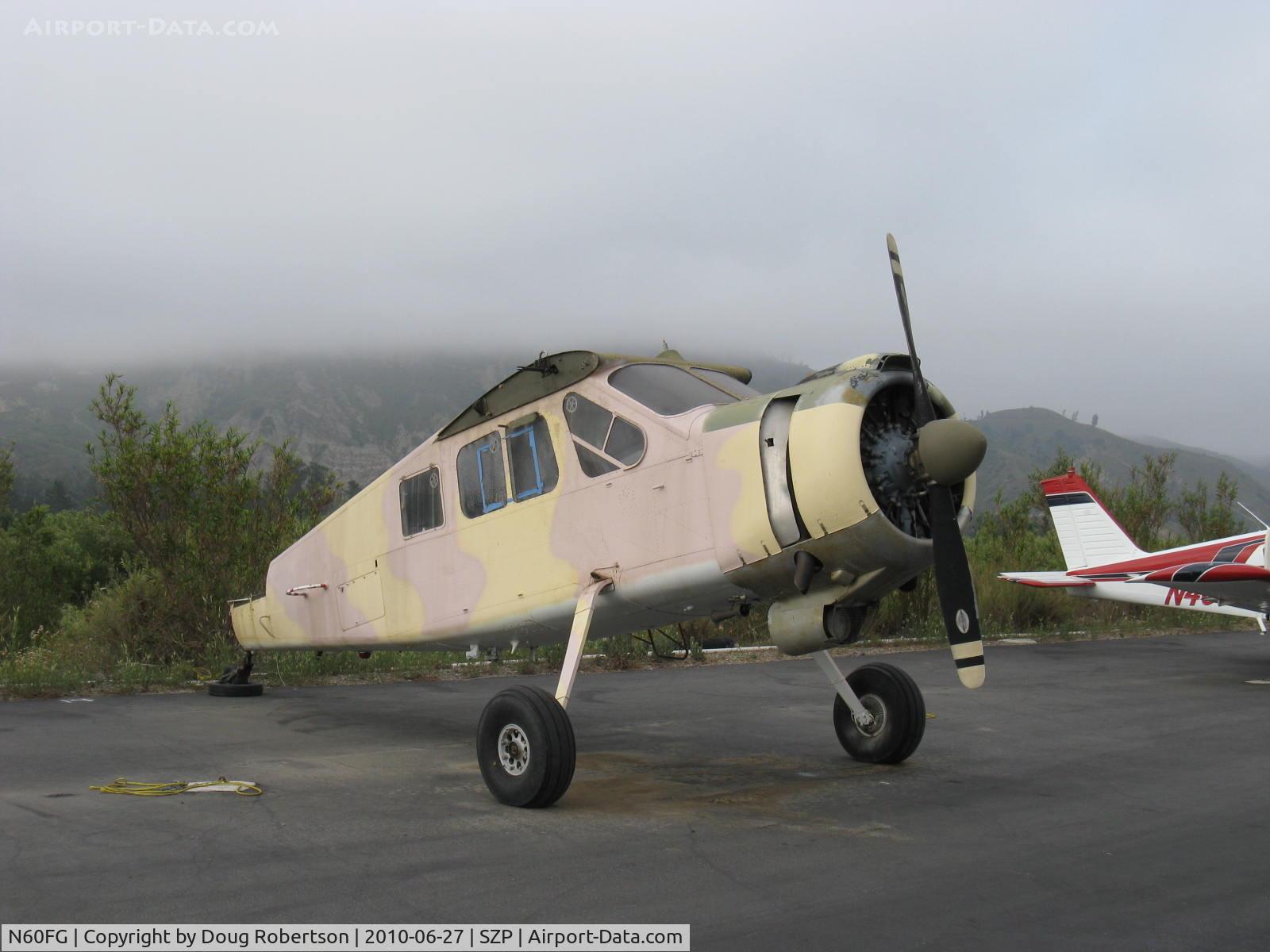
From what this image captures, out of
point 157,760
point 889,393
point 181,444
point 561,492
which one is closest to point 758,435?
point 889,393

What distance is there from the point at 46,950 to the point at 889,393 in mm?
5261

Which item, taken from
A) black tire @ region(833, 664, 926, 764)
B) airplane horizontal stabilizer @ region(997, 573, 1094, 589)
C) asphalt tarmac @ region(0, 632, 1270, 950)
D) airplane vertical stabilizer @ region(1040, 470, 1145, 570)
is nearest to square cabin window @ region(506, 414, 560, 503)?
asphalt tarmac @ region(0, 632, 1270, 950)

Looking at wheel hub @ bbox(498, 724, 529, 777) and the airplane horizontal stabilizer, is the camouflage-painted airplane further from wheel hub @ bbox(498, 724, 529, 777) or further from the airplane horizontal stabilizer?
the airplane horizontal stabilizer

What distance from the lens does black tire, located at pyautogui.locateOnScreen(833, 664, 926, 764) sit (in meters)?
7.80

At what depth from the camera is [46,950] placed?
3.88m

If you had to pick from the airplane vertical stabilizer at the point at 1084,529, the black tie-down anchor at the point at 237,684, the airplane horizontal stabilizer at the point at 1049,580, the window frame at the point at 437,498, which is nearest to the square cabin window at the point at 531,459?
the window frame at the point at 437,498

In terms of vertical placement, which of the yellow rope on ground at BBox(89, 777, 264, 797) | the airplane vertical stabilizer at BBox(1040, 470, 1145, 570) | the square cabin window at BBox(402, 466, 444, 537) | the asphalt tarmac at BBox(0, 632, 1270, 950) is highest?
the square cabin window at BBox(402, 466, 444, 537)

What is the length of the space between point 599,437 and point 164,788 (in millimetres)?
3824

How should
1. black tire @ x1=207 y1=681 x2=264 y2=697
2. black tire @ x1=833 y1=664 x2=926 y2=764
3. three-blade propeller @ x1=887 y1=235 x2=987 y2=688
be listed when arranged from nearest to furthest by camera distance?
three-blade propeller @ x1=887 y1=235 x2=987 y2=688
black tire @ x1=833 y1=664 x2=926 y2=764
black tire @ x1=207 y1=681 x2=264 y2=697

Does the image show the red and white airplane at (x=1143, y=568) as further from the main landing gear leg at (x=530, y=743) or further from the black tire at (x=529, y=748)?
the black tire at (x=529, y=748)

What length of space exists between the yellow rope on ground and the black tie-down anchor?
547 cm

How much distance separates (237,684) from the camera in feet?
40.8

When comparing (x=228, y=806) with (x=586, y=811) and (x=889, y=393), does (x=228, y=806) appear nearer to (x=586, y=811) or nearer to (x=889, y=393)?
(x=586, y=811)

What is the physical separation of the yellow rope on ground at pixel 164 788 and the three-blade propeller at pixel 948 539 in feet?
15.4
